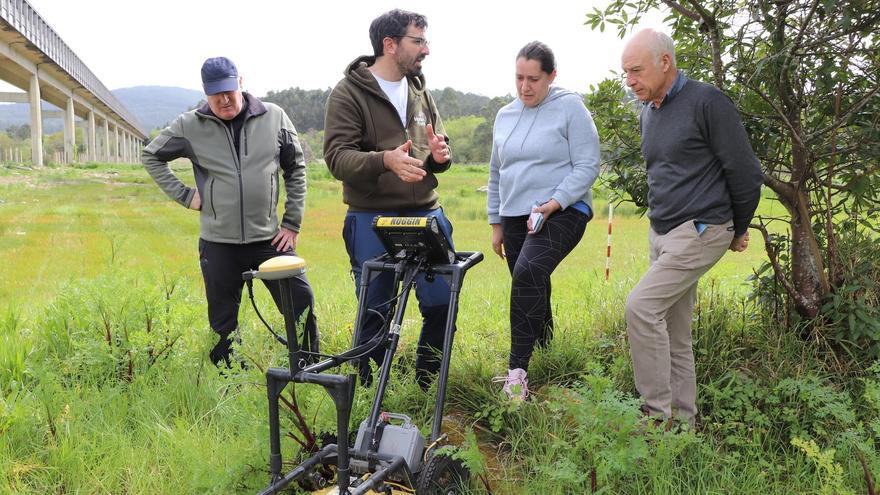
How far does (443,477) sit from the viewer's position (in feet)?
9.04

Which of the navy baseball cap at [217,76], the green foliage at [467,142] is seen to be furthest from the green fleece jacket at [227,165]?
the green foliage at [467,142]

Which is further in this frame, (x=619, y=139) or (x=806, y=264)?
(x=619, y=139)

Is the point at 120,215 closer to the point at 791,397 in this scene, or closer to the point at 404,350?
the point at 404,350

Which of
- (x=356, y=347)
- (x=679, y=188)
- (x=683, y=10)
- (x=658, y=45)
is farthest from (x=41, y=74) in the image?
(x=679, y=188)

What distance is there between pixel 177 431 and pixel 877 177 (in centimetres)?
401

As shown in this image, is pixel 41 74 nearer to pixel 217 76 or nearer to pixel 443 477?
pixel 217 76

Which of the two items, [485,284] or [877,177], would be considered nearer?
[877,177]

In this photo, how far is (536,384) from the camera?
4.07m

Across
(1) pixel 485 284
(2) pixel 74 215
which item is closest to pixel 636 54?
(1) pixel 485 284

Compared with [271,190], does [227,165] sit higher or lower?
higher

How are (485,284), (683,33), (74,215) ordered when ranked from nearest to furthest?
1. (683,33)
2. (485,284)
3. (74,215)

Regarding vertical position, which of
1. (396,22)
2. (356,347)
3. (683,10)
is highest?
(683,10)

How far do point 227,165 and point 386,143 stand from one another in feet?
3.52

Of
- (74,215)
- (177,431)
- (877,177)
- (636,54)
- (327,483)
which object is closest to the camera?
(327,483)
